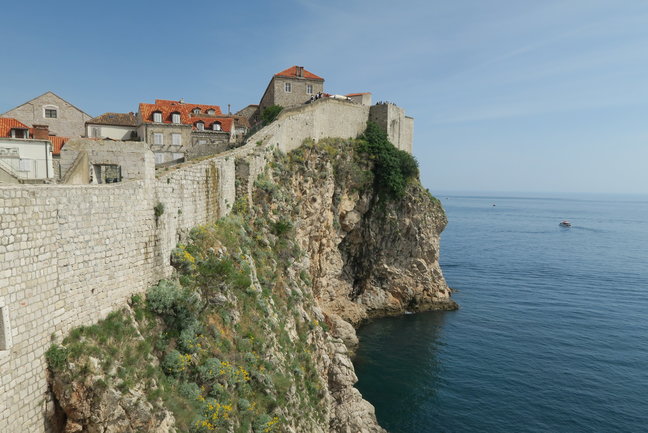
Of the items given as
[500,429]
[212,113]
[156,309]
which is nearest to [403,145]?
[212,113]

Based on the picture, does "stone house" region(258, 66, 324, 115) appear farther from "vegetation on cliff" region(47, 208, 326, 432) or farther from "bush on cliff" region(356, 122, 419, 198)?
"vegetation on cliff" region(47, 208, 326, 432)

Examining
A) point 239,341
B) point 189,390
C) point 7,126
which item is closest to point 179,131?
point 7,126

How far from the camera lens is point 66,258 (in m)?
10.7

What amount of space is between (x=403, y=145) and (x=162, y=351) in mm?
41965

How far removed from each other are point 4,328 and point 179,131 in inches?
1162

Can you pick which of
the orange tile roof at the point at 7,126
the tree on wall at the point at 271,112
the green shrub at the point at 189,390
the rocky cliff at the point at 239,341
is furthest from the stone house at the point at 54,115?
the green shrub at the point at 189,390

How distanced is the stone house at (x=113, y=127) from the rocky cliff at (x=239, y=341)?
16.0 m

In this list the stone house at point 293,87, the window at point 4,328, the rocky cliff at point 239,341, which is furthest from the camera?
the stone house at point 293,87

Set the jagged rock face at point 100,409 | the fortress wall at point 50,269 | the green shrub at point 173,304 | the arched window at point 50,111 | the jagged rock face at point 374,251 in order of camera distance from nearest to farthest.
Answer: the fortress wall at point 50,269 < the jagged rock face at point 100,409 < the green shrub at point 173,304 < the arched window at point 50,111 < the jagged rock face at point 374,251

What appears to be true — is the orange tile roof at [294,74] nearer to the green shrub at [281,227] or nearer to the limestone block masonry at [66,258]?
the green shrub at [281,227]

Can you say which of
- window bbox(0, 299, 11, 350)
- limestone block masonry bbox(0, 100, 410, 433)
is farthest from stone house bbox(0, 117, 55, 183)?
window bbox(0, 299, 11, 350)

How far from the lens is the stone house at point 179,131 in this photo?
113 ft

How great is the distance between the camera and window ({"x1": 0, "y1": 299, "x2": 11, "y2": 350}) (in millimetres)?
8820

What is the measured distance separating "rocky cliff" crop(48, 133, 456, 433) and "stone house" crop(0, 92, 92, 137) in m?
20.2
